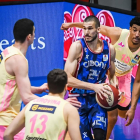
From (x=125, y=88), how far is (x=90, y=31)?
1.59m

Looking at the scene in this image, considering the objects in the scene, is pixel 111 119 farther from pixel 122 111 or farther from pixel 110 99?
pixel 110 99

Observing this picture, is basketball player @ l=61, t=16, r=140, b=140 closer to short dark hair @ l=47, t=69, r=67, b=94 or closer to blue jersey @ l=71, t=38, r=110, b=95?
blue jersey @ l=71, t=38, r=110, b=95

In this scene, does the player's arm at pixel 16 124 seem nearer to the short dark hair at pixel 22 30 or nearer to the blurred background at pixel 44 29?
the short dark hair at pixel 22 30

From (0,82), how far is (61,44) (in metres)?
2.04

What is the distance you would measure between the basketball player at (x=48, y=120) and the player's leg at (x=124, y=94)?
3.04 m

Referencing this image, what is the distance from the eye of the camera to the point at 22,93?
3883mm

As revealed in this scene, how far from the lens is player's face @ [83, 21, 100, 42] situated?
5.11 m

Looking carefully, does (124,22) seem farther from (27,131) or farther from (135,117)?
(27,131)

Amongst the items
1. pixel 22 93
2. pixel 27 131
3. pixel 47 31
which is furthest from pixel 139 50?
pixel 27 131

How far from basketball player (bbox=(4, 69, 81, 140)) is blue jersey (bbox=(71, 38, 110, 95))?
172 cm

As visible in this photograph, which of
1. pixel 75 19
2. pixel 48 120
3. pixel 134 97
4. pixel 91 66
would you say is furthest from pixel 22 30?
pixel 134 97

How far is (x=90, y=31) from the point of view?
5.14 metres

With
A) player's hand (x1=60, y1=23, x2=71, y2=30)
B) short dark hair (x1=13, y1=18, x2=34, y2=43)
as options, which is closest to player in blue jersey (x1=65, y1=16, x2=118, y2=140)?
player's hand (x1=60, y1=23, x2=71, y2=30)

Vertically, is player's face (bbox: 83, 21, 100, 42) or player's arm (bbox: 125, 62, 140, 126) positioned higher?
player's face (bbox: 83, 21, 100, 42)
